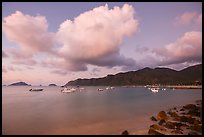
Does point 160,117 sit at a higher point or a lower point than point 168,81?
lower

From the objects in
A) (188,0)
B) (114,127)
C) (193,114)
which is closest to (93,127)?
(114,127)

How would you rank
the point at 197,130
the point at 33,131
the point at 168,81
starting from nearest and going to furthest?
the point at 197,130, the point at 33,131, the point at 168,81

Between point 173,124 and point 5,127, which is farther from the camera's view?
point 5,127

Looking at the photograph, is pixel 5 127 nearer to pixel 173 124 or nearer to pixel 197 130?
pixel 173 124

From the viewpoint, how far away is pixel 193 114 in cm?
1557

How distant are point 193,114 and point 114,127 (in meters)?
6.36

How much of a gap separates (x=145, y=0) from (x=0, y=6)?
3988 millimetres

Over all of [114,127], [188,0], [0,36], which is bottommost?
[114,127]

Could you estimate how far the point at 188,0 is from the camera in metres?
5.92

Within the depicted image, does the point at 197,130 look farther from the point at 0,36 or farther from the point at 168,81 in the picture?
the point at 168,81

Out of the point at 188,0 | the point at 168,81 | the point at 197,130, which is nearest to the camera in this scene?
the point at 188,0

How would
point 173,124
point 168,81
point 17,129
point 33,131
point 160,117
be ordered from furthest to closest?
point 168,81 → point 160,117 → point 17,129 → point 33,131 → point 173,124

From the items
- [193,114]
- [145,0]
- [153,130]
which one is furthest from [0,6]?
[193,114]

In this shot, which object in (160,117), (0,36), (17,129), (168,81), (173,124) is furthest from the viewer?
(168,81)
